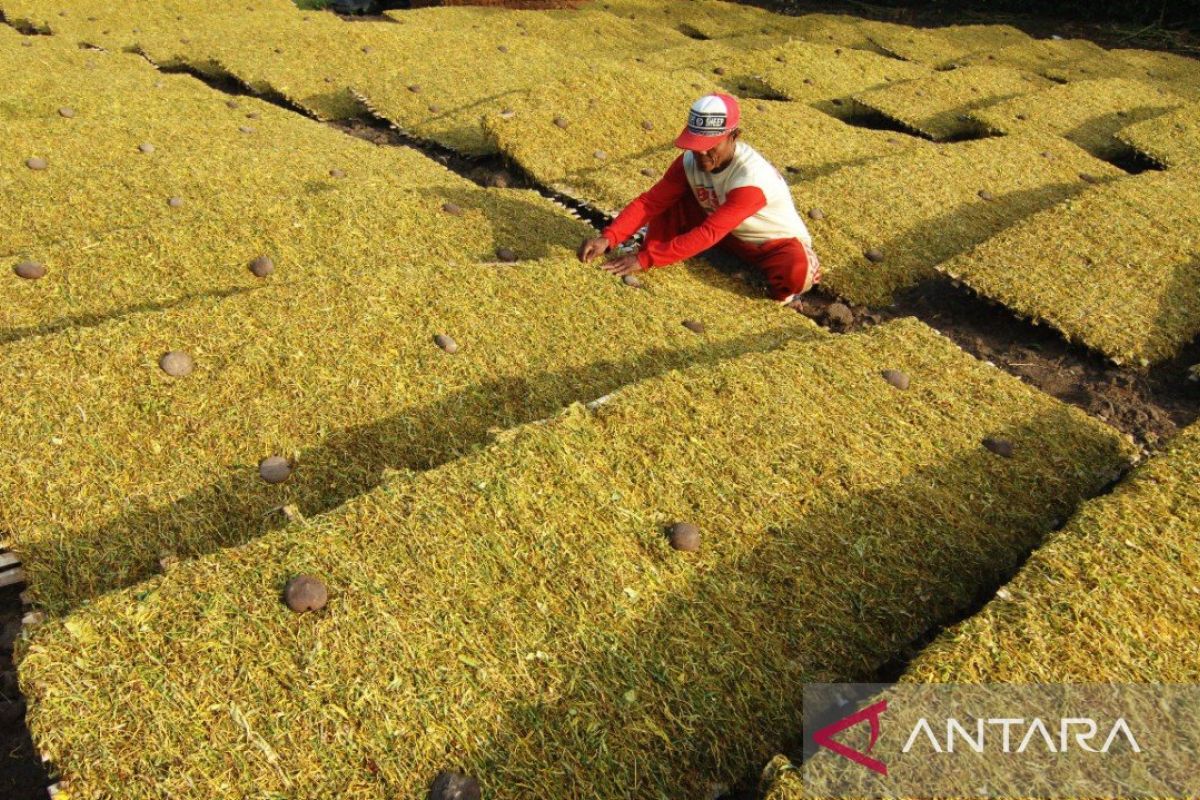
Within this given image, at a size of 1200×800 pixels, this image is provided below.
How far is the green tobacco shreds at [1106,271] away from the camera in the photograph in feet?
17.0

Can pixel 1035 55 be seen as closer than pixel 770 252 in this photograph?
No

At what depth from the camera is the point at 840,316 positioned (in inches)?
223

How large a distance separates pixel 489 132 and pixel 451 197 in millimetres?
1872

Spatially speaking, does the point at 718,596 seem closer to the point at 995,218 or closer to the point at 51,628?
the point at 51,628

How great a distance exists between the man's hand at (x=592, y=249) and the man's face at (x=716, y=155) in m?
0.88

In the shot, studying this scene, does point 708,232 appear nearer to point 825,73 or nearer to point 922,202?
point 922,202

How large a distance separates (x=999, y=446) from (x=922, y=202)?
159 inches

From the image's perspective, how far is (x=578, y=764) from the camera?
2131mm

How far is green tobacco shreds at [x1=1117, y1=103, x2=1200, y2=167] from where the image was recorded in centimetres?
837

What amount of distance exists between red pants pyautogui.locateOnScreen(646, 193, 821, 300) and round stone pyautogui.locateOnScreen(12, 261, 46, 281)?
3.93 meters

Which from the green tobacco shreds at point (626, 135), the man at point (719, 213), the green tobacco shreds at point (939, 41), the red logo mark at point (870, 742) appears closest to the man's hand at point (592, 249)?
the man at point (719, 213)

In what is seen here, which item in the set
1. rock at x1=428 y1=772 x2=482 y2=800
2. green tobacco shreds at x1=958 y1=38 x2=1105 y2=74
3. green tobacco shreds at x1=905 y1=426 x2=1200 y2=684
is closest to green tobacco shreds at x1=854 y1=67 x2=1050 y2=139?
green tobacco shreds at x1=958 y1=38 x2=1105 y2=74

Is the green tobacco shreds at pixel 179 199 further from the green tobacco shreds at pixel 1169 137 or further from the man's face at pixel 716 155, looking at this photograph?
the green tobacco shreds at pixel 1169 137

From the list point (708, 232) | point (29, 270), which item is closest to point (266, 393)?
point (29, 270)
